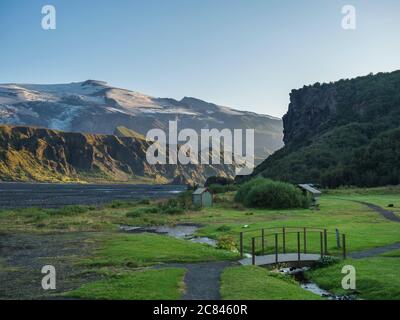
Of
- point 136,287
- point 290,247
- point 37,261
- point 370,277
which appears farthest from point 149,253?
point 370,277

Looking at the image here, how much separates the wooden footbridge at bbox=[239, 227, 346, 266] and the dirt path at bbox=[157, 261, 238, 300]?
8.11 feet

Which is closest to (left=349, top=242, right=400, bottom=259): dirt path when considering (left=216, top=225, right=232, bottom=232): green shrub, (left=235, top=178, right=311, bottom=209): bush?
(left=216, top=225, right=232, bottom=232): green shrub

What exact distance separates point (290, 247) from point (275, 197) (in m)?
50.3

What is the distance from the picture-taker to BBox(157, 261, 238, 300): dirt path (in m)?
20.8

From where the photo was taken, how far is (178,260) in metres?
31.9

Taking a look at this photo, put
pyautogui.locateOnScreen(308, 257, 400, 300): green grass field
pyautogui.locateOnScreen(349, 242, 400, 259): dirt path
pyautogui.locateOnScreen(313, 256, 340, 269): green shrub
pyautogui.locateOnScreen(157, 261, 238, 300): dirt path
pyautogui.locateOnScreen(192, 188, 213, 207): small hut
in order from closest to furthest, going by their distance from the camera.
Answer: pyautogui.locateOnScreen(157, 261, 238, 300): dirt path < pyautogui.locateOnScreen(308, 257, 400, 300): green grass field < pyautogui.locateOnScreen(313, 256, 340, 269): green shrub < pyautogui.locateOnScreen(349, 242, 400, 259): dirt path < pyautogui.locateOnScreen(192, 188, 213, 207): small hut

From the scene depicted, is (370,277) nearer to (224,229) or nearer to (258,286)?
(258,286)

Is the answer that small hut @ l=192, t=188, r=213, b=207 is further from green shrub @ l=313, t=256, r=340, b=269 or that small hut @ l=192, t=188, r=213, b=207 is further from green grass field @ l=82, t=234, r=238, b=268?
green shrub @ l=313, t=256, r=340, b=269

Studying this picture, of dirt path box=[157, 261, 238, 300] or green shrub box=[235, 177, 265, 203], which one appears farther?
green shrub box=[235, 177, 265, 203]

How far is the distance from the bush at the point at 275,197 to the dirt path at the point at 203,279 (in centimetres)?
5839

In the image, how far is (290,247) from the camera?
38562 mm
